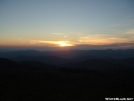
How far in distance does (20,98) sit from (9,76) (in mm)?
17787

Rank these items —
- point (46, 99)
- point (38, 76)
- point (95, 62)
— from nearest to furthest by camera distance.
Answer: point (46, 99)
point (38, 76)
point (95, 62)

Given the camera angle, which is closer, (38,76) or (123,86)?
(123,86)

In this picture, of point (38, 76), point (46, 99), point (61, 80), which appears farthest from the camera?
point (38, 76)

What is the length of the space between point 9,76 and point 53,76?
9518 mm

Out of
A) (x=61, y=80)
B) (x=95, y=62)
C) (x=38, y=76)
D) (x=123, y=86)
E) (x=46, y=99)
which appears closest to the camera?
(x=46, y=99)

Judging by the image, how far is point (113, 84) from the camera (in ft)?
106

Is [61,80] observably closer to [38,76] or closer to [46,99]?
[38,76]

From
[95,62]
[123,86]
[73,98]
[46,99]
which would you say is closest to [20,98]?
[46,99]

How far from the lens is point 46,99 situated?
18.9 meters

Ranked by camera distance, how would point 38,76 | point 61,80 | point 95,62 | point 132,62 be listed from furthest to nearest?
point 132,62 → point 95,62 → point 38,76 → point 61,80

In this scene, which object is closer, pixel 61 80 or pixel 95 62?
pixel 61 80

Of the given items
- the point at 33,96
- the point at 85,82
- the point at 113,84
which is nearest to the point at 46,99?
the point at 33,96

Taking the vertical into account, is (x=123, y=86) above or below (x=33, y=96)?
below

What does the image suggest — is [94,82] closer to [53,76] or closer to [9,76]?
[53,76]
